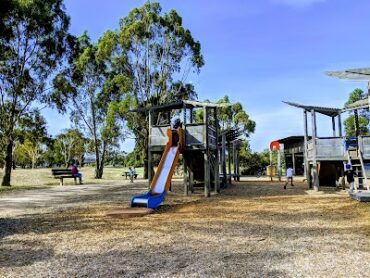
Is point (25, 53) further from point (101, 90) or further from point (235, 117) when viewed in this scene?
point (235, 117)

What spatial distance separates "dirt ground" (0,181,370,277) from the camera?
5.15 meters

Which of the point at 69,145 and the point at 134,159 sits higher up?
the point at 69,145

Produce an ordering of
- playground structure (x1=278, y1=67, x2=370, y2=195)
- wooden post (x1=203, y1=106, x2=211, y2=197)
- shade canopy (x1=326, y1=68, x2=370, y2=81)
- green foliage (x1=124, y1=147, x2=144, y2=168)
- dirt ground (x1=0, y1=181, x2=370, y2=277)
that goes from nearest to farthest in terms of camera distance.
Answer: dirt ground (x1=0, y1=181, x2=370, y2=277) → shade canopy (x1=326, y1=68, x2=370, y2=81) → wooden post (x1=203, y1=106, x2=211, y2=197) → playground structure (x1=278, y1=67, x2=370, y2=195) → green foliage (x1=124, y1=147, x2=144, y2=168)

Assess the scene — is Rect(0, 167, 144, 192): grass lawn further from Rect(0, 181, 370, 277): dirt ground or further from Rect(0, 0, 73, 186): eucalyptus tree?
Rect(0, 181, 370, 277): dirt ground

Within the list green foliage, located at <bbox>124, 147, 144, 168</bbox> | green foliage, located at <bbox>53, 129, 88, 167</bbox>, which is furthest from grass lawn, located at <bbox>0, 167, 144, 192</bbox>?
green foliage, located at <bbox>53, 129, 88, 167</bbox>

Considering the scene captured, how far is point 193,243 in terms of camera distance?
22.0ft

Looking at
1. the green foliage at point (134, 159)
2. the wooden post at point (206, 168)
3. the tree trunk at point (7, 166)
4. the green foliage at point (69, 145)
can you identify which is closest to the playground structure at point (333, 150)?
the wooden post at point (206, 168)

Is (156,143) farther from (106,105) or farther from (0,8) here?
(106,105)

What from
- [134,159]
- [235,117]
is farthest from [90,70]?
[134,159]

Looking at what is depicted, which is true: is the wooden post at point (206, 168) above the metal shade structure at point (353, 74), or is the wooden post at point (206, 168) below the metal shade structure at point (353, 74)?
below

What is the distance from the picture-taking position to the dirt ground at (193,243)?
5.15 m

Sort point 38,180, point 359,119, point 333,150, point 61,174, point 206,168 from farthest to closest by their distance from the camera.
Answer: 1. point 359,119
2. point 38,180
3. point 61,174
4. point 333,150
5. point 206,168

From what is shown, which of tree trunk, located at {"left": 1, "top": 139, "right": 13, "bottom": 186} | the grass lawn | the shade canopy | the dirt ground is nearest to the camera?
the dirt ground

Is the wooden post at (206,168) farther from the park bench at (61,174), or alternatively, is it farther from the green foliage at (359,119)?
the green foliage at (359,119)
